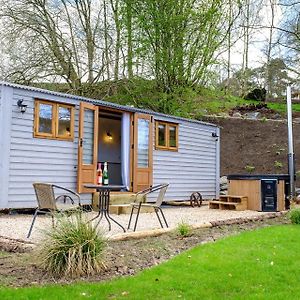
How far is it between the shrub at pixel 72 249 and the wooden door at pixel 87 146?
4521 millimetres

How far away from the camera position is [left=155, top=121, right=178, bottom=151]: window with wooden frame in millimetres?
10329

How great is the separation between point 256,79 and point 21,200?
75.2 feet

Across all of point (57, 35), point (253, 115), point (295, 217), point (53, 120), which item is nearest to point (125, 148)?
point (53, 120)

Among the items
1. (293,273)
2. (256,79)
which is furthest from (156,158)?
(256,79)

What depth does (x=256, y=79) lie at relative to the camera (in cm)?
2762

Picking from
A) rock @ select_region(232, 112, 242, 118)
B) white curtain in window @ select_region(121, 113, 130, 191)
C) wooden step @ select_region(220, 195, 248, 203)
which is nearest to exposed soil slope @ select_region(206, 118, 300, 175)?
rock @ select_region(232, 112, 242, 118)

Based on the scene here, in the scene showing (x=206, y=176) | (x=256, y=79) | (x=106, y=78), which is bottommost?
(x=206, y=176)

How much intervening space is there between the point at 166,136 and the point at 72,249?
23.4ft

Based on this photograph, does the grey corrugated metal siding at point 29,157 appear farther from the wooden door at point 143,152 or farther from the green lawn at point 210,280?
the green lawn at point 210,280

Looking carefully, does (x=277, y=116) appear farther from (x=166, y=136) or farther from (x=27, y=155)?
(x=27, y=155)

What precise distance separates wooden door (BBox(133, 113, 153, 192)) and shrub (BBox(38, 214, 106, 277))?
18.6ft

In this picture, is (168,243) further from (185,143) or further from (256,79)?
(256,79)

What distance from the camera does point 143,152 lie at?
9.83 metres

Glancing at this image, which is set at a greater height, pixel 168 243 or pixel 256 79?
pixel 256 79
